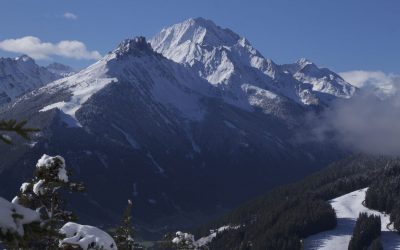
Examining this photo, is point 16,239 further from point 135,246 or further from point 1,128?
point 135,246

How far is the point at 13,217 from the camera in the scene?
1146cm

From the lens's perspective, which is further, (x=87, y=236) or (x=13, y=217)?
(x=87, y=236)

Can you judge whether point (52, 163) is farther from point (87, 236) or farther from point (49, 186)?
point (87, 236)

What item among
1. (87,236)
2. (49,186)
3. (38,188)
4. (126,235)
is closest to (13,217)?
(87,236)

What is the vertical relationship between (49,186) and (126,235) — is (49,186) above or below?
above

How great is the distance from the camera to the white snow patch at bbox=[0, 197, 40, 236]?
1127cm

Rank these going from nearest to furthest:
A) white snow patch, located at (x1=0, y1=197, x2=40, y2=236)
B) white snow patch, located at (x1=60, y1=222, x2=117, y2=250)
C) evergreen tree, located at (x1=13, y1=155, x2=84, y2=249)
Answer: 1. white snow patch, located at (x1=0, y1=197, x2=40, y2=236)
2. white snow patch, located at (x1=60, y1=222, x2=117, y2=250)
3. evergreen tree, located at (x1=13, y1=155, x2=84, y2=249)

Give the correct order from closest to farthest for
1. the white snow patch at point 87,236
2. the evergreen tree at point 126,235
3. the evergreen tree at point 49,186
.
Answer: the white snow patch at point 87,236, the evergreen tree at point 49,186, the evergreen tree at point 126,235

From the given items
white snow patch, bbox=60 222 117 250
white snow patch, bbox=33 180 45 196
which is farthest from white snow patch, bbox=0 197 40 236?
white snow patch, bbox=33 180 45 196

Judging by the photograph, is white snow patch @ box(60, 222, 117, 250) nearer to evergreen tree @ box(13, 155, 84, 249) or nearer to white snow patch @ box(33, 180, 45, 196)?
evergreen tree @ box(13, 155, 84, 249)

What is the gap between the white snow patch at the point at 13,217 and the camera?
11266 mm

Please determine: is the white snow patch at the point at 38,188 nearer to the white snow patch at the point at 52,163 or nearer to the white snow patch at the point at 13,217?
the white snow patch at the point at 52,163

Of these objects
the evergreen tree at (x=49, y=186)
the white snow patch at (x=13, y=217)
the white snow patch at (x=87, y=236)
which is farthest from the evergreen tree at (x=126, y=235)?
the white snow patch at (x=13, y=217)

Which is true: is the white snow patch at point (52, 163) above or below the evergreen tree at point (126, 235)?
above
